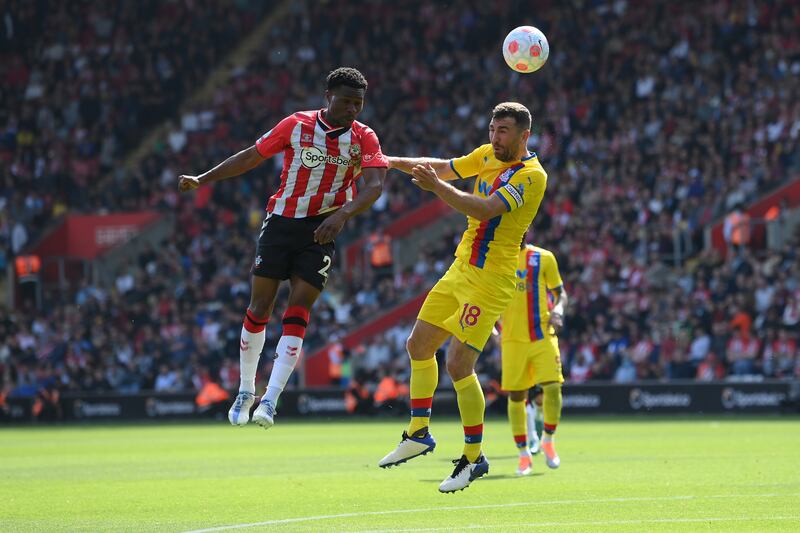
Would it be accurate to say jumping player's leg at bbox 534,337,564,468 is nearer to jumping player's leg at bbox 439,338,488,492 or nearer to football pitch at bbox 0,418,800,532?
football pitch at bbox 0,418,800,532

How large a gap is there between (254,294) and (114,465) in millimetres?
6461

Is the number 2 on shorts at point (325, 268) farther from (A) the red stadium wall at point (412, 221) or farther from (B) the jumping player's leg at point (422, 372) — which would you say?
(A) the red stadium wall at point (412, 221)

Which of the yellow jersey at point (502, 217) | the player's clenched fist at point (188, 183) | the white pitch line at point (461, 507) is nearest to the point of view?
the white pitch line at point (461, 507)

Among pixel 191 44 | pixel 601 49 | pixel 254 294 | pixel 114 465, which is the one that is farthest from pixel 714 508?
pixel 191 44

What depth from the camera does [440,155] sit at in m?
33.5

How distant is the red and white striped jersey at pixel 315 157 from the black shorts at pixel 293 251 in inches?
3.0

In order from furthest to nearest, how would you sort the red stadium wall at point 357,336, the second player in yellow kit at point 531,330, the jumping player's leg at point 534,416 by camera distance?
the red stadium wall at point 357,336 → the jumping player's leg at point 534,416 → the second player in yellow kit at point 531,330

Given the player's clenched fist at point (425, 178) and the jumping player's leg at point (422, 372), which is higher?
the player's clenched fist at point (425, 178)

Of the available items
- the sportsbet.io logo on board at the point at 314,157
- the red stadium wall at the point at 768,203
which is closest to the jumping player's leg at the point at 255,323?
the sportsbet.io logo on board at the point at 314,157

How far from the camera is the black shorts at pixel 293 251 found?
10.7 meters

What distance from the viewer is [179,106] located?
40.8m

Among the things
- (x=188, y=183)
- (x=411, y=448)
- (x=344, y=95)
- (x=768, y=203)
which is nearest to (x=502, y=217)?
(x=344, y=95)

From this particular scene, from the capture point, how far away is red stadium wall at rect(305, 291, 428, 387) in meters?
31.6

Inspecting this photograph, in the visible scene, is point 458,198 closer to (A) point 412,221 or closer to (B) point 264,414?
(B) point 264,414
